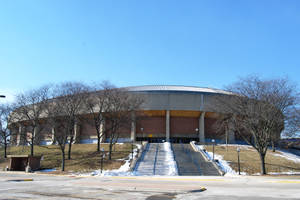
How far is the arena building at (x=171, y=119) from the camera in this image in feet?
173

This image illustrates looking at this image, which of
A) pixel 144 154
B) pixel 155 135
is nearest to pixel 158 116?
pixel 155 135

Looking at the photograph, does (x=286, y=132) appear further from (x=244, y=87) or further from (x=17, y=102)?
(x=17, y=102)

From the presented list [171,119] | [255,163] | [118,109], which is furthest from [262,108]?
[171,119]

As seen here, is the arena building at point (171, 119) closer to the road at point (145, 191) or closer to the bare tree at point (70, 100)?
the bare tree at point (70, 100)

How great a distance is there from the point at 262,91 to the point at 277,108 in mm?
2252

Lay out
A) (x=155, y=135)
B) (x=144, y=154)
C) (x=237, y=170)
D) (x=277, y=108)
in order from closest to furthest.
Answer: (x=277, y=108), (x=237, y=170), (x=144, y=154), (x=155, y=135)

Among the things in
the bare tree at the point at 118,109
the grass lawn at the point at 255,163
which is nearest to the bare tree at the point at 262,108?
the grass lawn at the point at 255,163

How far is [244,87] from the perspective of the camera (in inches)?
1132

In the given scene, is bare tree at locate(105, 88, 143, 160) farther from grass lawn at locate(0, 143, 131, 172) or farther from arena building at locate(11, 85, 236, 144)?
arena building at locate(11, 85, 236, 144)

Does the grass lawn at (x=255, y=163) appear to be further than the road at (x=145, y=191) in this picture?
Yes

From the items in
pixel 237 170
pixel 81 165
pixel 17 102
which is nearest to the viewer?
pixel 237 170

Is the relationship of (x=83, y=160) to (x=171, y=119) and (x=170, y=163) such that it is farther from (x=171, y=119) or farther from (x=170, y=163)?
(x=171, y=119)

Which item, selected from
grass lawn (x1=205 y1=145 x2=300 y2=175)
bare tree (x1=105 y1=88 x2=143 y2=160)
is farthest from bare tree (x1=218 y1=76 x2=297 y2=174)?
bare tree (x1=105 y1=88 x2=143 y2=160)

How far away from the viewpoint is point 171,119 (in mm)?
57469
